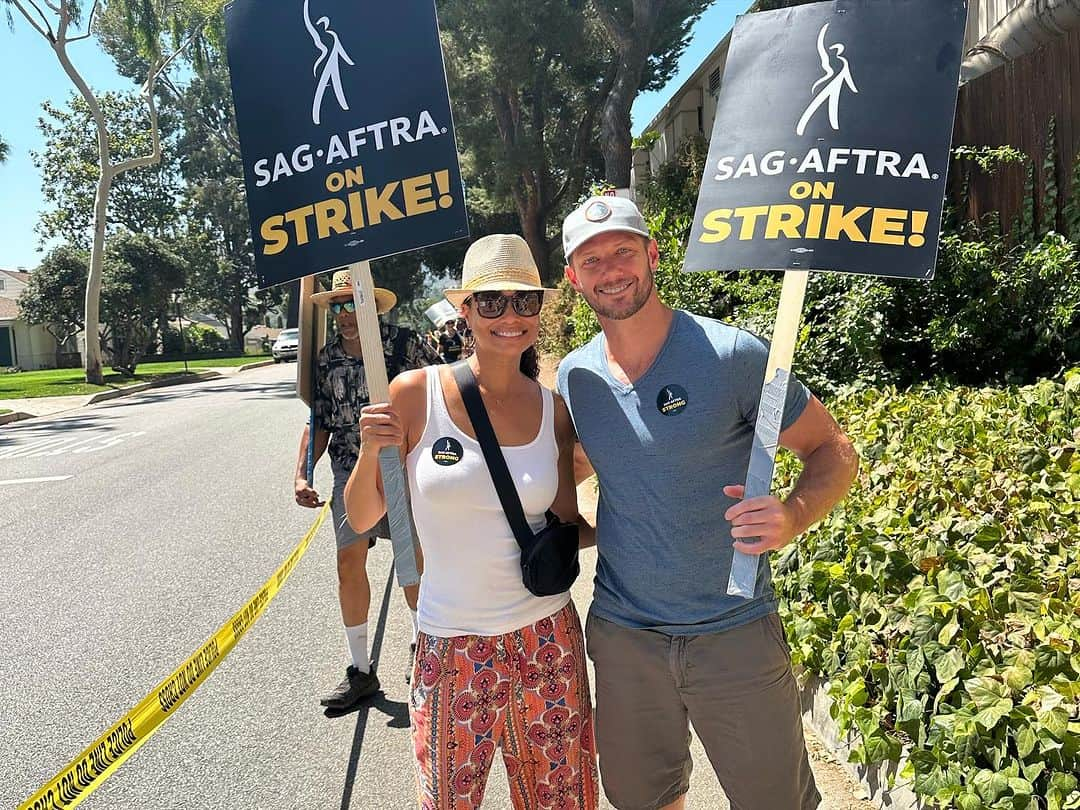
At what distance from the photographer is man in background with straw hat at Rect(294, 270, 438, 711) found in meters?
4.47

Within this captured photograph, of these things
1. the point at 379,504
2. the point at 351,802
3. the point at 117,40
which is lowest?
the point at 351,802

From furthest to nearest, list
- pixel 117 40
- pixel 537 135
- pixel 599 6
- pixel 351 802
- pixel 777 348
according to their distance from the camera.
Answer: pixel 117 40 → pixel 537 135 → pixel 599 6 → pixel 351 802 → pixel 777 348

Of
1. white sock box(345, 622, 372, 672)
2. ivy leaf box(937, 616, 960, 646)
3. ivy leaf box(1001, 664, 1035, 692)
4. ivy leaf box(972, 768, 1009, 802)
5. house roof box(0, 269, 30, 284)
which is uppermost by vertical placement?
house roof box(0, 269, 30, 284)

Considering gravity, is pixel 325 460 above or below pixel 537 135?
below

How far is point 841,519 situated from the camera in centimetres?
425

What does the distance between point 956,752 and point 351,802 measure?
86.3 inches

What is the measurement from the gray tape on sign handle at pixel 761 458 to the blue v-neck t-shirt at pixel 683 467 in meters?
0.11

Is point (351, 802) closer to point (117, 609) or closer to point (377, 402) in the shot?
point (377, 402)

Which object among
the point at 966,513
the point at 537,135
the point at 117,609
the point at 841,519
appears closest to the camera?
the point at 966,513

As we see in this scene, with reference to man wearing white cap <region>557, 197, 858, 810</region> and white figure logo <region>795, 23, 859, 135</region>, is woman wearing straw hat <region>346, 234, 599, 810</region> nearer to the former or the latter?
man wearing white cap <region>557, 197, 858, 810</region>

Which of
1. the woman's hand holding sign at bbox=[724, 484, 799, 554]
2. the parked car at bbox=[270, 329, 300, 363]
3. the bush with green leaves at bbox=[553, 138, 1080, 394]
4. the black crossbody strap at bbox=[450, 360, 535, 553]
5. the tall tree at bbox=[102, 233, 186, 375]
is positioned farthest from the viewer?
the parked car at bbox=[270, 329, 300, 363]

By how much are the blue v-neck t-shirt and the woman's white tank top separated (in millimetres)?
211

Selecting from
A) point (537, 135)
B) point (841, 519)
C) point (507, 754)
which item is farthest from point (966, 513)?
point (537, 135)

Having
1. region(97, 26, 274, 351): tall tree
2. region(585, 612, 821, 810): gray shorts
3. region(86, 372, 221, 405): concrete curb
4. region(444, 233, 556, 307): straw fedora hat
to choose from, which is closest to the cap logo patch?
region(444, 233, 556, 307): straw fedora hat
